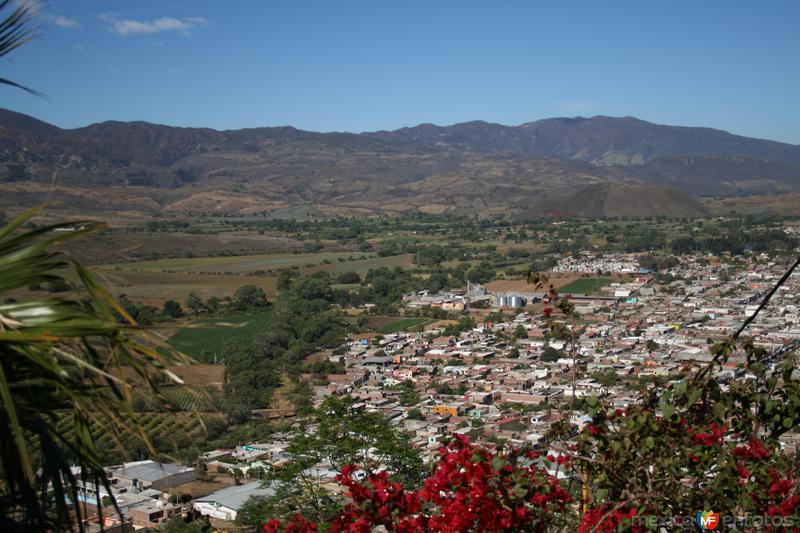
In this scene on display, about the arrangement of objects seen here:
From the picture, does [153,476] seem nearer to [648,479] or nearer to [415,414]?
[415,414]

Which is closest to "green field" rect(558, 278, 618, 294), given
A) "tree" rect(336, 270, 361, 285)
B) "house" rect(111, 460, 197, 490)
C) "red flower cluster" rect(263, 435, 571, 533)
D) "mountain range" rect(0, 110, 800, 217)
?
"tree" rect(336, 270, 361, 285)

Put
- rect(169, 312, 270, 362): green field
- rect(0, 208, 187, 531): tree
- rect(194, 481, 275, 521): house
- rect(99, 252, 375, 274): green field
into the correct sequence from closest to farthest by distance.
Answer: rect(0, 208, 187, 531): tree → rect(194, 481, 275, 521): house → rect(169, 312, 270, 362): green field → rect(99, 252, 375, 274): green field

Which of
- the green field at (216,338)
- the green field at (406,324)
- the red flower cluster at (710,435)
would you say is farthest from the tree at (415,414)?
the red flower cluster at (710,435)

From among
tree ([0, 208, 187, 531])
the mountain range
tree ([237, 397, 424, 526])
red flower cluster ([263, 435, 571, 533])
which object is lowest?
tree ([237, 397, 424, 526])

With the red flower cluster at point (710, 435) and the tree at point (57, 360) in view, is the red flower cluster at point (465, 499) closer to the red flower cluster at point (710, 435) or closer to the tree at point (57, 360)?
the red flower cluster at point (710, 435)

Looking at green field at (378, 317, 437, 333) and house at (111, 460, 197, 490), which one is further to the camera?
green field at (378, 317, 437, 333)

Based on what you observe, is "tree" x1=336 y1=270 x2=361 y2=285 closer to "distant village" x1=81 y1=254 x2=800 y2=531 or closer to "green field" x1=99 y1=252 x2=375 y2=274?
"distant village" x1=81 y1=254 x2=800 y2=531

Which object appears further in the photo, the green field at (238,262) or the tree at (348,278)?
the green field at (238,262)
